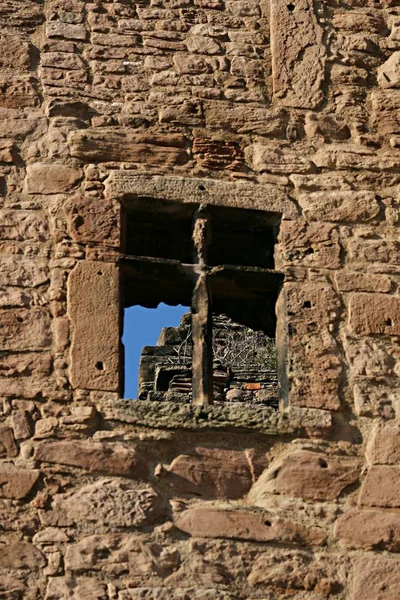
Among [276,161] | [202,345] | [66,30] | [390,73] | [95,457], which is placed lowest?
[95,457]

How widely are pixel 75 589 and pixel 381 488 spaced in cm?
134

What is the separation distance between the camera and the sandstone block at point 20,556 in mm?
5773

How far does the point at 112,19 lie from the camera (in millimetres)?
7258

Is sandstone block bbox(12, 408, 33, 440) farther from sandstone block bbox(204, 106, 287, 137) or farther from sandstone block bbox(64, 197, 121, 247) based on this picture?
sandstone block bbox(204, 106, 287, 137)

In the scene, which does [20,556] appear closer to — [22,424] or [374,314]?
[22,424]

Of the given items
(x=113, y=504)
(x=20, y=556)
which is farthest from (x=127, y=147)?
(x=20, y=556)

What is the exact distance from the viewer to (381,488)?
6.18m

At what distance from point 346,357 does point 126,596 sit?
1.49 m

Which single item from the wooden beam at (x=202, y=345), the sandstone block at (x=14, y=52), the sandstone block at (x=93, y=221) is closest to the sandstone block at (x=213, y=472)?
the wooden beam at (x=202, y=345)

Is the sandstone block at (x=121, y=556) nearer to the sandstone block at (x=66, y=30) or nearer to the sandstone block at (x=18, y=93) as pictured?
the sandstone block at (x=18, y=93)

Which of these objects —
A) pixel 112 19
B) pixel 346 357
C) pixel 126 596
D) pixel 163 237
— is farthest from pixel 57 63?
pixel 126 596

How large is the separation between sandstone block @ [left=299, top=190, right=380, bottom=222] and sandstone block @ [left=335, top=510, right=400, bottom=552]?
1.44 m

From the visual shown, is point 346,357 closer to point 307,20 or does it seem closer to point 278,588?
point 278,588

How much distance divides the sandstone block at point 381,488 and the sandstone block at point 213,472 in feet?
1.41
